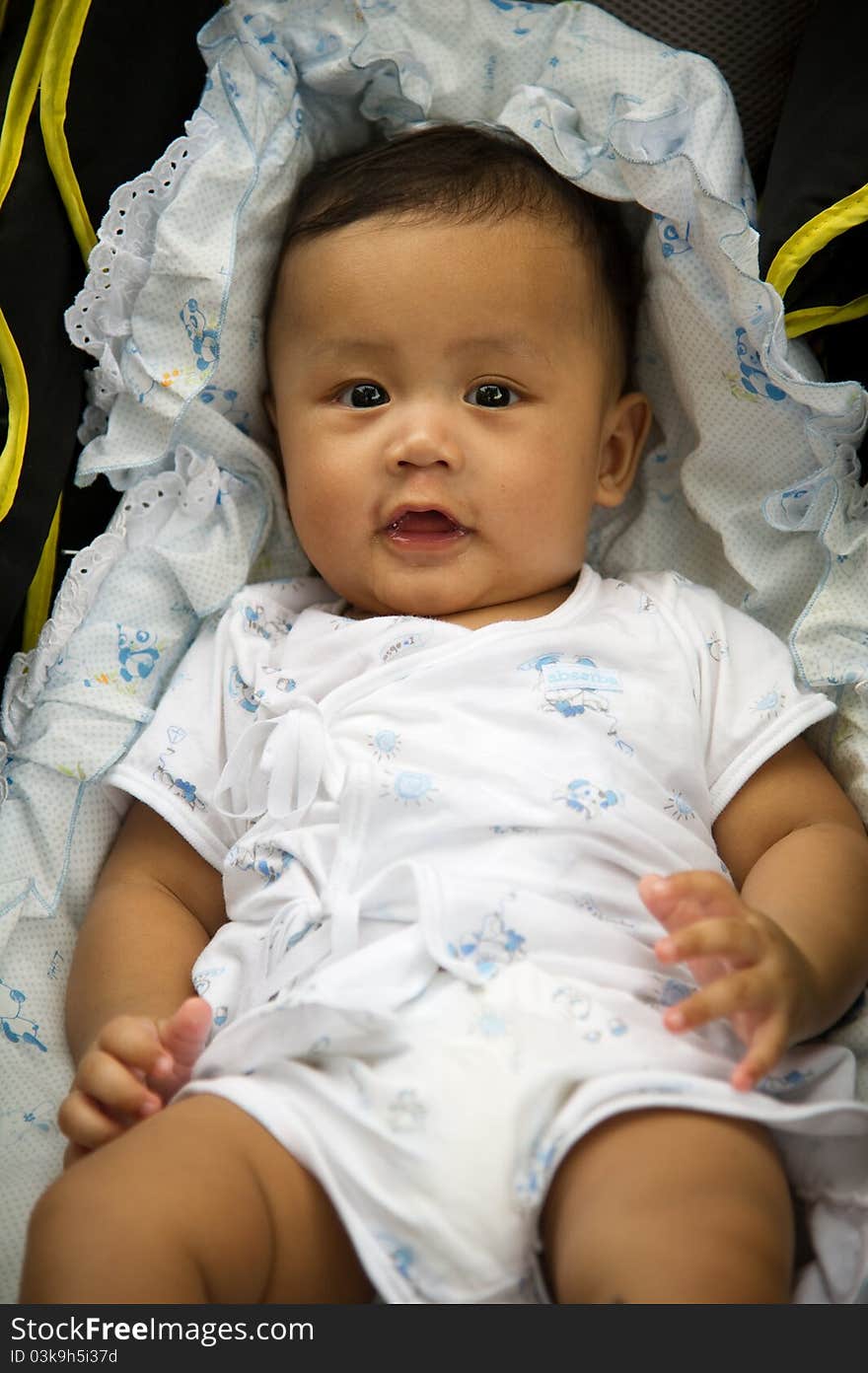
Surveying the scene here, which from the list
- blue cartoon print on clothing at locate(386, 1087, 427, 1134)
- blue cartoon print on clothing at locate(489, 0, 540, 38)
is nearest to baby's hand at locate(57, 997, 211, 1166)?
blue cartoon print on clothing at locate(386, 1087, 427, 1134)

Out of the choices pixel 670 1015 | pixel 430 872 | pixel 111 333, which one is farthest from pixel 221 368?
pixel 670 1015

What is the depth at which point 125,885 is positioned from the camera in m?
1.51

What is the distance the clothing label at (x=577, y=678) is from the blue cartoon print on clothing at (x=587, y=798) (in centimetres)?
12

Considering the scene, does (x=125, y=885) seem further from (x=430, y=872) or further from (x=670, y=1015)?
(x=670, y=1015)

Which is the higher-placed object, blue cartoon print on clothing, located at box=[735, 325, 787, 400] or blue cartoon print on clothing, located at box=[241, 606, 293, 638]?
blue cartoon print on clothing, located at box=[735, 325, 787, 400]

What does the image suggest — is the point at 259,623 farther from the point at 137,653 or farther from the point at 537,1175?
the point at 537,1175

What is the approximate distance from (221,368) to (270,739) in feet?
1.72

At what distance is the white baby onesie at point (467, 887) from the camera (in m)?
1.14

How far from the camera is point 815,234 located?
→ 153 centimetres

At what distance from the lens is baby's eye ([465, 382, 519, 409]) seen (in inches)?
62.3

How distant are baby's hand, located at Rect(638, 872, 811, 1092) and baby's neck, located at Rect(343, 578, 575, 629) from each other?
1.58 ft

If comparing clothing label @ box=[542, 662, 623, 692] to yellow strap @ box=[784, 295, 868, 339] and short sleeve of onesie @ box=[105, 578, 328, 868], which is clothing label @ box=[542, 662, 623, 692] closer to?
short sleeve of onesie @ box=[105, 578, 328, 868]

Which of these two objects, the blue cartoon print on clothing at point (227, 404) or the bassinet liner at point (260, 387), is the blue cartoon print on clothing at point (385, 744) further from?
the blue cartoon print on clothing at point (227, 404)

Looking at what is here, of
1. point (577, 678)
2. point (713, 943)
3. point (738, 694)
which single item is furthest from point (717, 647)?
point (713, 943)
